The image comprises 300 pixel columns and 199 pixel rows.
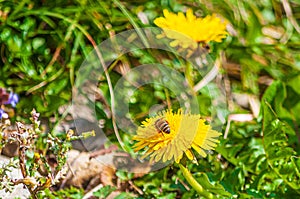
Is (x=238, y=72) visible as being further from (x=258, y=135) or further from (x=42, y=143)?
(x=42, y=143)

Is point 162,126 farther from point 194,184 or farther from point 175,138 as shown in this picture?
point 194,184

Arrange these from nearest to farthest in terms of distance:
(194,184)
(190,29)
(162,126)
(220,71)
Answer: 1. (162,126)
2. (194,184)
3. (190,29)
4. (220,71)

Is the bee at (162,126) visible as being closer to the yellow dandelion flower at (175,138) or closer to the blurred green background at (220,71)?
the yellow dandelion flower at (175,138)

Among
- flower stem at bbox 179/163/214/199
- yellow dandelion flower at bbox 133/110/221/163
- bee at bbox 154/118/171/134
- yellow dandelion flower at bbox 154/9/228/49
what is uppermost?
yellow dandelion flower at bbox 154/9/228/49

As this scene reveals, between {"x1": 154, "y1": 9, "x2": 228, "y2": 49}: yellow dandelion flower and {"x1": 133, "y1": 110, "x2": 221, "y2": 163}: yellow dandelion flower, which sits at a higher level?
{"x1": 154, "y1": 9, "x2": 228, "y2": 49}: yellow dandelion flower

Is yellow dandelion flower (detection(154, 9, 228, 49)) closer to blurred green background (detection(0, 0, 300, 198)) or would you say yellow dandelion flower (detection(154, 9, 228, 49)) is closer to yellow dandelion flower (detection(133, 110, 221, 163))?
blurred green background (detection(0, 0, 300, 198))

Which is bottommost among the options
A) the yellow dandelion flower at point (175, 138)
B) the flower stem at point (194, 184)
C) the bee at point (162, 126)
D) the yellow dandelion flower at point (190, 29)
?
the flower stem at point (194, 184)

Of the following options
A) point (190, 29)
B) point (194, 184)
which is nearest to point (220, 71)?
point (190, 29)

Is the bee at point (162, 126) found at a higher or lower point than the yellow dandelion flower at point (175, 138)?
higher

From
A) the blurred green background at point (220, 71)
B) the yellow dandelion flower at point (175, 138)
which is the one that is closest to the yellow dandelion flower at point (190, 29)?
the blurred green background at point (220, 71)

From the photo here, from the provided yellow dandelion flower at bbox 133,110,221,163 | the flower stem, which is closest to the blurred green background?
the flower stem

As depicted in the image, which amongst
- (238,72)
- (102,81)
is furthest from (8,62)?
(238,72)
